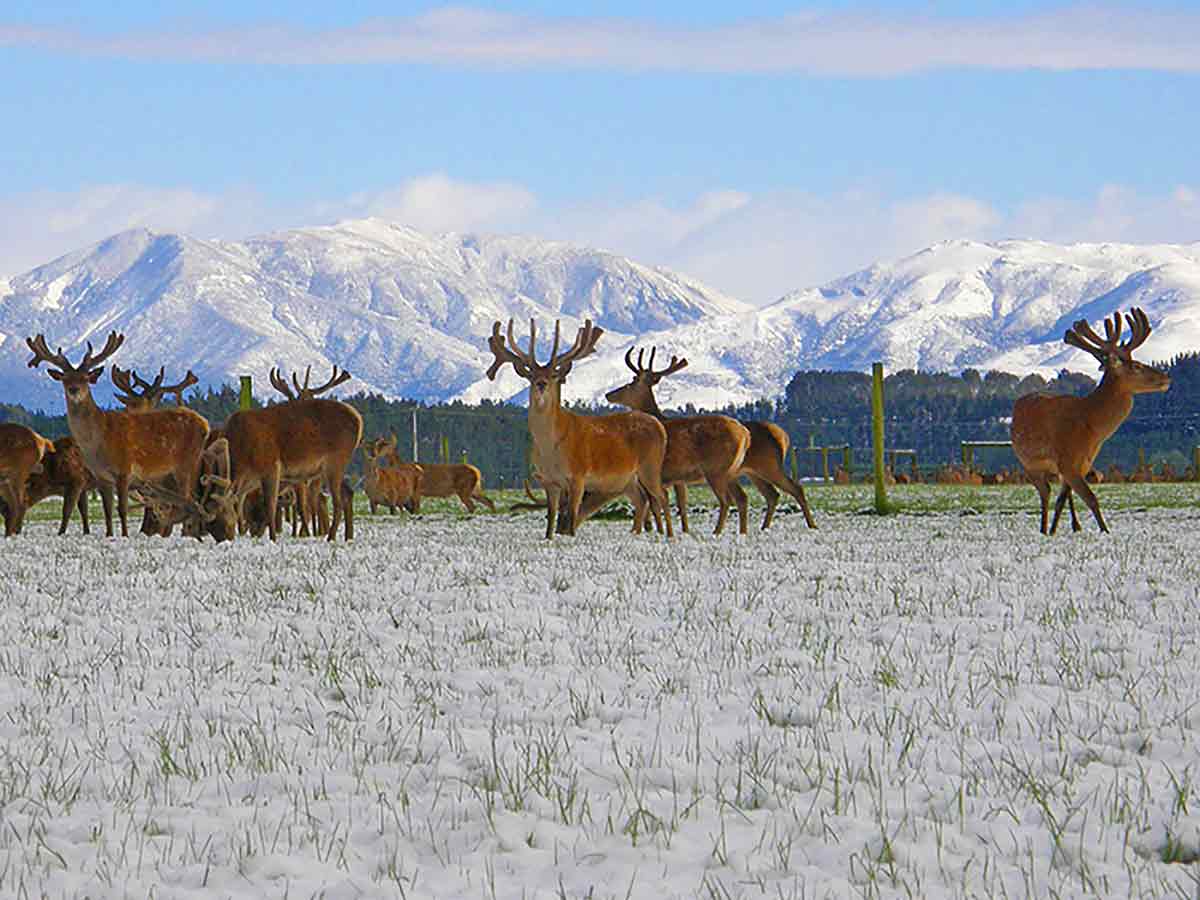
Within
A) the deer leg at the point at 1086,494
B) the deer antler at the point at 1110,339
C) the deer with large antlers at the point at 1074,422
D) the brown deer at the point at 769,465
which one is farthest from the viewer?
the brown deer at the point at 769,465

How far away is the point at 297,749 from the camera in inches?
232

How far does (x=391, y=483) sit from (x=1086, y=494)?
59.7 feet

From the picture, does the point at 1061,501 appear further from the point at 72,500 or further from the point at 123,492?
the point at 72,500

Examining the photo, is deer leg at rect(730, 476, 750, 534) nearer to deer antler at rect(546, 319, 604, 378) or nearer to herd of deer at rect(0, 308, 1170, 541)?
herd of deer at rect(0, 308, 1170, 541)

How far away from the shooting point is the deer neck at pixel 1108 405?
1750cm

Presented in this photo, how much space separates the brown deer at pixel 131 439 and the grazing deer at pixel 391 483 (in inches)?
533

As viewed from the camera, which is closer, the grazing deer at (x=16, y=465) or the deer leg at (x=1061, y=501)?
the deer leg at (x=1061, y=501)

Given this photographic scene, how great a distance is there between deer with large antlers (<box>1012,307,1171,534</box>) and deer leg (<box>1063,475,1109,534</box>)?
10mm

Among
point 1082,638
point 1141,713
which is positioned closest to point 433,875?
point 1141,713

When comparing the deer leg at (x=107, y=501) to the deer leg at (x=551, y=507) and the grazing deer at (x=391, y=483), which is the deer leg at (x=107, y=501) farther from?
the grazing deer at (x=391, y=483)

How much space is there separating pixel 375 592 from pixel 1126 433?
224 ft

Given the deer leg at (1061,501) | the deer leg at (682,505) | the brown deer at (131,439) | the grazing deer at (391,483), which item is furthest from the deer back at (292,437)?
the grazing deer at (391,483)

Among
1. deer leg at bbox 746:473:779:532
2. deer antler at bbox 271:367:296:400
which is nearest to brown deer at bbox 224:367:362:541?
deer antler at bbox 271:367:296:400

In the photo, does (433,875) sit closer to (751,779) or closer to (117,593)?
(751,779)
